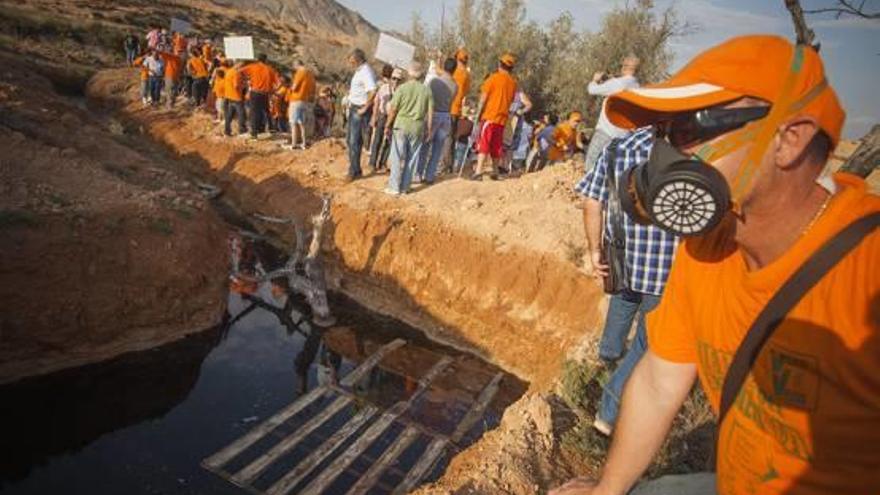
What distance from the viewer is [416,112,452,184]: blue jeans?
401 inches

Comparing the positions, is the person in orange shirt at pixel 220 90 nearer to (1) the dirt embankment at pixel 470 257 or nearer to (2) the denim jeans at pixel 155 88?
(2) the denim jeans at pixel 155 88

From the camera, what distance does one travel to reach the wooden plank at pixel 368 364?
7.43 meters

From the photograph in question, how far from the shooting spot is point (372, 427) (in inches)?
250

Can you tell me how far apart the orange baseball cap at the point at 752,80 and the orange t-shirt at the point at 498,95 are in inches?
339

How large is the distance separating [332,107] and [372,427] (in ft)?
35.3

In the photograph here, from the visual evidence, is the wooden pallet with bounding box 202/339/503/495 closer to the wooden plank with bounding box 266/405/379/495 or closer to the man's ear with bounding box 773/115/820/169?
the wooden plank with bounding box 266/405/379/495

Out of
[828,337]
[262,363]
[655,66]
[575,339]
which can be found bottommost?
[262,363]

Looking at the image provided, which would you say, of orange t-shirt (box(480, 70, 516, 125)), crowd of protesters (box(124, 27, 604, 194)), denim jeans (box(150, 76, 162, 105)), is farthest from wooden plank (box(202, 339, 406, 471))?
denim jeans (box(150, 76, 162, 105))

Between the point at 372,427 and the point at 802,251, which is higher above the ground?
the point at 802,251

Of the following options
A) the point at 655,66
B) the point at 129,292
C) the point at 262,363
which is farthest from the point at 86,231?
the point at 655,66

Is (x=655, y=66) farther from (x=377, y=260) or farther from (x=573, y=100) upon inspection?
(x=377, y=260)

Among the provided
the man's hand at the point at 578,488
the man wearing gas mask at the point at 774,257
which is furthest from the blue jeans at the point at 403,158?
the man wearing gas mask at the point at 774,257

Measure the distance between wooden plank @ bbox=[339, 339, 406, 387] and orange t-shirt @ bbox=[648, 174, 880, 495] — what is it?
20.3 feet

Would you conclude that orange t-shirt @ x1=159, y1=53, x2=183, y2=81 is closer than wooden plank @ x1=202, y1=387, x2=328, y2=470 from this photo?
No
